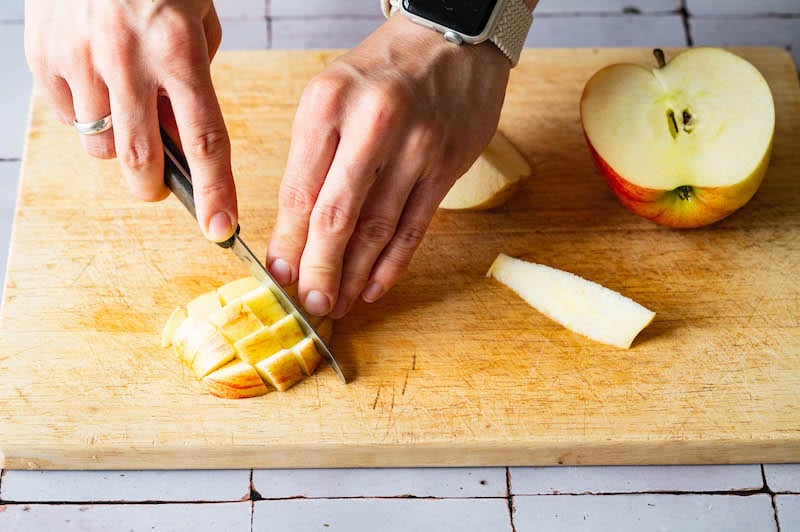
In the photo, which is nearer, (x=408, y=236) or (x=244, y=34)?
(x=408, y=236)

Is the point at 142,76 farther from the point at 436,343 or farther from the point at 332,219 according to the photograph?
the point at 436,343

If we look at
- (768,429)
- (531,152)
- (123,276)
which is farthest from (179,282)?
(768,429)

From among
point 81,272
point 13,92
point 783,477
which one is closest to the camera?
point 783,477

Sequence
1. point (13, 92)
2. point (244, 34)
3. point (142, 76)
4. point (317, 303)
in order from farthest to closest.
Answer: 1. point (244, 34)
2. point (13, 92)
3. point (317, 303)
4. point (142, 76)

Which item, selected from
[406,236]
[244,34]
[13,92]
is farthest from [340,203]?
[13,92]

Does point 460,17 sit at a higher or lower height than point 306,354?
higher

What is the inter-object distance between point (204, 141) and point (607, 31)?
1.58 meters

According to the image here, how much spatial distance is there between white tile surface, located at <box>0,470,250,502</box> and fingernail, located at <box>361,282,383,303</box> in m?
0.48

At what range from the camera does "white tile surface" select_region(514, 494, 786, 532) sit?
1.89 meters

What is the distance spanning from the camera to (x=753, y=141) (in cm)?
200

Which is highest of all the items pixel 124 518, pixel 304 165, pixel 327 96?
pixel 327 96

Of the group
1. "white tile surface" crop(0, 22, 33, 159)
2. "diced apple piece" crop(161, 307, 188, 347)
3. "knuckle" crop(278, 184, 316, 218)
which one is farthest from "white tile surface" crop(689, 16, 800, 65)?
"white tile surface" crop(0, 22, 33, 159)

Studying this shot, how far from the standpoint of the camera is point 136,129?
163cm

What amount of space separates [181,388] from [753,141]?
1.39m
